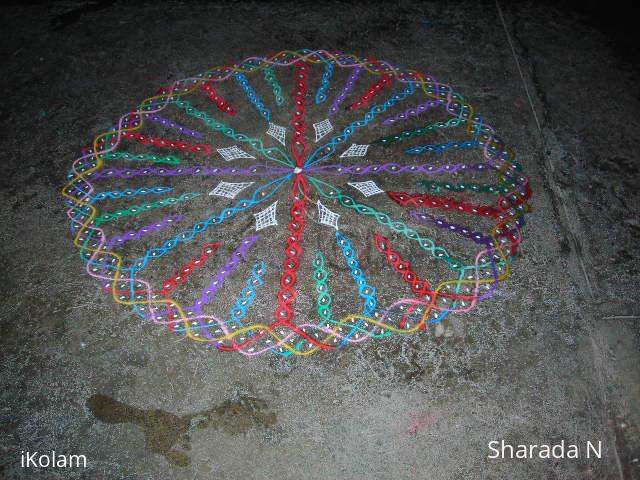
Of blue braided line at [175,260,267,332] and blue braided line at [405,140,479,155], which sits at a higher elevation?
blue braided line at [405,140,479,155]

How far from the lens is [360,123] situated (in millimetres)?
2383

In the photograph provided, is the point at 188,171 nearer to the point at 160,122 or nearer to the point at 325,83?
the point at 160,122

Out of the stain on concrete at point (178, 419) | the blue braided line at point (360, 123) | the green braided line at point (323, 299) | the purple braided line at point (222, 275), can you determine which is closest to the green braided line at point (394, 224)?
the blue braided line at point (360, 123)

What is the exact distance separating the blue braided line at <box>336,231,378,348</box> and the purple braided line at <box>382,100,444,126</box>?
2.43 ft

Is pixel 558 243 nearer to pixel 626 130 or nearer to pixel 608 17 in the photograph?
pixel 626 130

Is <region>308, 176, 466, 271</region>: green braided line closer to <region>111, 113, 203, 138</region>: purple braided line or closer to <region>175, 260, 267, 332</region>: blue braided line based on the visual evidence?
<region>175, 260, 267, 332</region>: blue braided line

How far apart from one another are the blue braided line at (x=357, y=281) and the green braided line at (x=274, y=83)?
91 centimetres

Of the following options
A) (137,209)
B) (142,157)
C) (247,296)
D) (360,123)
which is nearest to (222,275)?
(247,296)

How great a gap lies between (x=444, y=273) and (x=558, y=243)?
0.52 meters

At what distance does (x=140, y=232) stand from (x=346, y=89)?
4.24 feet

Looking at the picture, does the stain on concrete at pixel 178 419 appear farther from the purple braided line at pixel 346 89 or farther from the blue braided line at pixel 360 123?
the purple braided line at pixel 346 89

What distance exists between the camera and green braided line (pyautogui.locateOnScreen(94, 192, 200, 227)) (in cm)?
210

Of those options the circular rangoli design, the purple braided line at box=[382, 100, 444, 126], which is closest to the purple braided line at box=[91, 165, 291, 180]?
the circular rangoli design

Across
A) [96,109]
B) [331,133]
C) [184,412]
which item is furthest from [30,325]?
[331,133]
